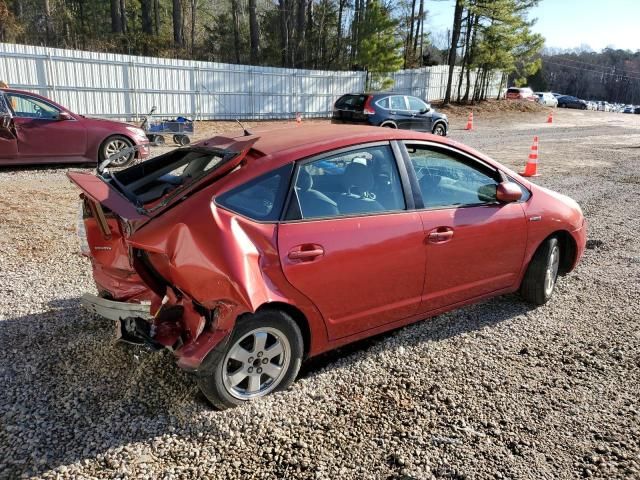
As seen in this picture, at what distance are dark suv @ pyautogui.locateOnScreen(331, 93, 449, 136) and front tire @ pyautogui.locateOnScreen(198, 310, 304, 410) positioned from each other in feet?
47.6

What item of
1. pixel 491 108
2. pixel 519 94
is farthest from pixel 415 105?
pixel 519 94

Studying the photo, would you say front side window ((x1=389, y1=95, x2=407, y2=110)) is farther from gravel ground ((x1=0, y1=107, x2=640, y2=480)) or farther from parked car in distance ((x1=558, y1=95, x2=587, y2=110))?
parked car in distance ((x1=558, y1=95, x2=587, y2=110))

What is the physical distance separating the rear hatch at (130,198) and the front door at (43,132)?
7.43 m

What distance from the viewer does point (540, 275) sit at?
14.7 feet

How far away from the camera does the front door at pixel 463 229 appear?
3730 millimetres

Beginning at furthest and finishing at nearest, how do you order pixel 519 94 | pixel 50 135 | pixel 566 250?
pixel 519 94 → pixel 50 135 → pixel 566 250

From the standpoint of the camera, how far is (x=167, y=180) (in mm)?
3609

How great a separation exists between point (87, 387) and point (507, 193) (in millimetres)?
3291

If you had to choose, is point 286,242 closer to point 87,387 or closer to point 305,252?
point 305,252

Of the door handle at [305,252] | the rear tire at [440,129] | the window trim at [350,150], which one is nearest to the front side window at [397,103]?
the rear tire at [440,129]

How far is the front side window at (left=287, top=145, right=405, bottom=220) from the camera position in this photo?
3.22m

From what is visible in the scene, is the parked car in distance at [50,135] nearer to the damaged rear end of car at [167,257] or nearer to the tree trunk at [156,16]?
the damaged rear end of car at [167,257]

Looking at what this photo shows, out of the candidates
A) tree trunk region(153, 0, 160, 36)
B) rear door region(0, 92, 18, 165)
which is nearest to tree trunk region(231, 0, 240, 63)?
tree trunk region(153, 0, 160, 36)

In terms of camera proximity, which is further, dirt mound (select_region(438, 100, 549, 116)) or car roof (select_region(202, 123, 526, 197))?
dirt mound (select_region(438, 100, 549, 116))
